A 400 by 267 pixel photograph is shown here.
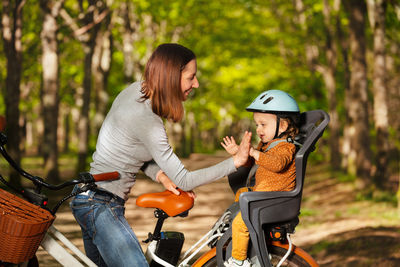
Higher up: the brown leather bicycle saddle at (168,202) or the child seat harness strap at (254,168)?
the child seat harness strap at (254,168)

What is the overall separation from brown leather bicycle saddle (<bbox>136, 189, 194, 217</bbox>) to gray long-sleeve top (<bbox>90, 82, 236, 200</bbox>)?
130mm

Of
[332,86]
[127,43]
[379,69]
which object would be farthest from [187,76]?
[332,86]

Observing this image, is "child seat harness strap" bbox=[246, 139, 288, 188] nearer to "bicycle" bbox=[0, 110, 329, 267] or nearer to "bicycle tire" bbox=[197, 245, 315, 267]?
"bicycle" bbox=[0, 110, 329, 267]

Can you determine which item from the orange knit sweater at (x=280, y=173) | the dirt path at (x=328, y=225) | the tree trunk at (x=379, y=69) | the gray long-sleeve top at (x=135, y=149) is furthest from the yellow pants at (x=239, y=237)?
the tree trunk at (x=379, y=69)

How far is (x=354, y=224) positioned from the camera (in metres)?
10.3

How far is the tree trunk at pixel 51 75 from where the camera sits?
15.1 m

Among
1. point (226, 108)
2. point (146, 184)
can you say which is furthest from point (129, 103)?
point (226, 108)

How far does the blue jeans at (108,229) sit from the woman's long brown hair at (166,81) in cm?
59

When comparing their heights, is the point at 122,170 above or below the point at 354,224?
above

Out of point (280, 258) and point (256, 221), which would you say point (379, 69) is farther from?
point (256, 221)

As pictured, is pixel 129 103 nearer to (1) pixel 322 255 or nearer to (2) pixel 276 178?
(2) pixel 276 178

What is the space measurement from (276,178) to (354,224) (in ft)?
24.3

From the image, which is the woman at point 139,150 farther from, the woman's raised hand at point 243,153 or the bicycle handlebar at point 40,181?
the bicycle handlebar at point 40,181

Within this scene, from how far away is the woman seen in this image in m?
3.06
